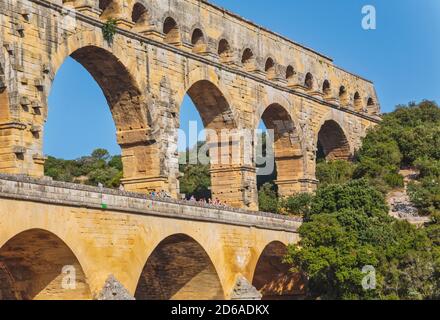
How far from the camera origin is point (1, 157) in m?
34.5

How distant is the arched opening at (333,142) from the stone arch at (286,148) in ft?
20.2

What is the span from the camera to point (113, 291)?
105 ft

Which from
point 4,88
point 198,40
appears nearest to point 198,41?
point 198,40

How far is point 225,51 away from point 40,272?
19953 millimetres

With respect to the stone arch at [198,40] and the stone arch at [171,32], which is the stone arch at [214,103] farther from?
the stone arch at [171,32]

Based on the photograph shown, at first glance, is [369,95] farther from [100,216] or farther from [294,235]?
[100,216]

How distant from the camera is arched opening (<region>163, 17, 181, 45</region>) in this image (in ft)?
147

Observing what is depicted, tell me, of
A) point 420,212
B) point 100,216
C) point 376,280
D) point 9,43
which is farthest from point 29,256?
point 420,212

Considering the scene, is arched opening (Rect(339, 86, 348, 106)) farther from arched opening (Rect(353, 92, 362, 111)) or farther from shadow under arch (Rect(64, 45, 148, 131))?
shadow under arch (Rect(64, 45, 148, 131))

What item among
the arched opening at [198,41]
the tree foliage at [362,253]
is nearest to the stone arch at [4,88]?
the arched opening at [198,41]

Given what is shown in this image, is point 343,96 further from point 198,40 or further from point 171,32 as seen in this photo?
point 171,32

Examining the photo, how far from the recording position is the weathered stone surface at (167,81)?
3525 cm
